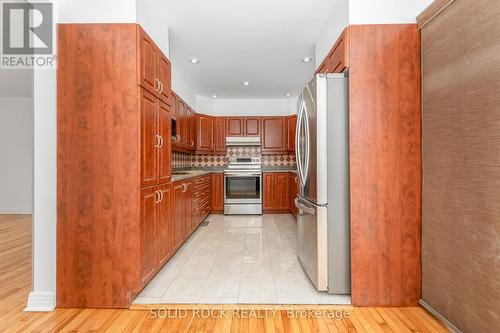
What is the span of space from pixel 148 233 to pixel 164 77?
146cm

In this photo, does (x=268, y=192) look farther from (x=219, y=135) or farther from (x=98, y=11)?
(x=98, y=11)

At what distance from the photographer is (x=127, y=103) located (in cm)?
196

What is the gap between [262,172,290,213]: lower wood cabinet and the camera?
217 inches

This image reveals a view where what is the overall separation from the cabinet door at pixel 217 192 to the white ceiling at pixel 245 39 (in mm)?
1836

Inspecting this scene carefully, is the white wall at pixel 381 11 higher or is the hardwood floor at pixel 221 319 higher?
the white wall at pixel 381 11

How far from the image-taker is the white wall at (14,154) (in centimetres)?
582

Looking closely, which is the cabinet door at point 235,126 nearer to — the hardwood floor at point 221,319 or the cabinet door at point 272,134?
the cabinet door at point 272,134

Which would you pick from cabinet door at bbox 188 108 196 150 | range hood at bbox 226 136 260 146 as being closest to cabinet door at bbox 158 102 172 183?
cabinet door at bbox 188 108 196 150

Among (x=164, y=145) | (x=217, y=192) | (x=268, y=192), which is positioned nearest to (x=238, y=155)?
(x=217, y=192)

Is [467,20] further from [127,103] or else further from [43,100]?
[43,100]

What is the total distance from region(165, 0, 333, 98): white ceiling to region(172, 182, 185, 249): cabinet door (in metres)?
1.74

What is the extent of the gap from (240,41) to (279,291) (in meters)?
2.75

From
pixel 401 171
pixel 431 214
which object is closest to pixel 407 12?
pixel 401 171

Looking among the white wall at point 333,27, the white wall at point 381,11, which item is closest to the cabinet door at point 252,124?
the white wall at point 333,27
